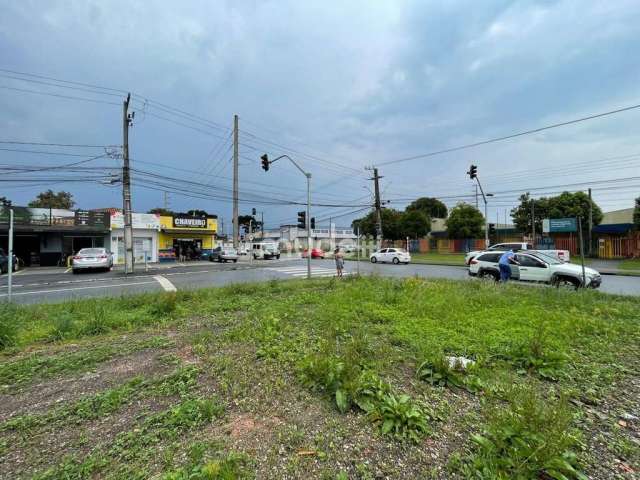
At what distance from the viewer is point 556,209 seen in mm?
40531

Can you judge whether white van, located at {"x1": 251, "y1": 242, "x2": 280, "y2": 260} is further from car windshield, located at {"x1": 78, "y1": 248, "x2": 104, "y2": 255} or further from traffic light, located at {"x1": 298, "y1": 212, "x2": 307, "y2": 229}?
traffic light, located at {"x1": 298, "y1": 212, "x2": 307, "y2": 229}

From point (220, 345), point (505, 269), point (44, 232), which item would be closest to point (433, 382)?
point (220, 345)

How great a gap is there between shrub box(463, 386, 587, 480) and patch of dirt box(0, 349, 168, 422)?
3.86m

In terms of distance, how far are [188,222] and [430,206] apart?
182 ft

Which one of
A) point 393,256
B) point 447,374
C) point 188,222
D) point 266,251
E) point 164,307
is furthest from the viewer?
point 266,251

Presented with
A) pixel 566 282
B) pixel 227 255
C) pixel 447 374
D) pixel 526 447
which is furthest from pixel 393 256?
pixel 526 447

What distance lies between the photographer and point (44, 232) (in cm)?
2783

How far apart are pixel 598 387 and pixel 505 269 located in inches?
405

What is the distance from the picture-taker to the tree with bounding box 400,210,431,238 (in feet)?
177

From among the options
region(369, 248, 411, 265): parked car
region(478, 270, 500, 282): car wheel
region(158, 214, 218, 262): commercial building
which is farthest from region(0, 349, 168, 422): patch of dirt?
region(158, 214, 218, 262): commercial building

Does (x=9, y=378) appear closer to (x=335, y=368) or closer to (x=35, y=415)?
(x=35, y=415)

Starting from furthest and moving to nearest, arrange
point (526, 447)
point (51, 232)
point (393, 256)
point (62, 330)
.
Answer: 1. point (393, 256)
2. point (51, 232)
3. point (62, 330)
4. point (526, 447)

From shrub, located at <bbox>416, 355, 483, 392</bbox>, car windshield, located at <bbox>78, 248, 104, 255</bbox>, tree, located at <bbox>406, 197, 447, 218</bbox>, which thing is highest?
tree, located at <bbox>406, 197, 447, 218</bbox>

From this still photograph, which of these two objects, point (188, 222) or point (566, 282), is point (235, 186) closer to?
point (188, 222)
